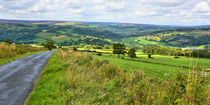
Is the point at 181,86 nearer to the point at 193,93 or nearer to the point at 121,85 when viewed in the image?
the point at 193,93

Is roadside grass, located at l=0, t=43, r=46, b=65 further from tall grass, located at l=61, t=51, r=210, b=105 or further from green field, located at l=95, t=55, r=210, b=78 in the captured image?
tall grass, located at l=61, t=51, r=210, b=105

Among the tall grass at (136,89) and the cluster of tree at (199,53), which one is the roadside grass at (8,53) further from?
the cluster of tree at (199,53)

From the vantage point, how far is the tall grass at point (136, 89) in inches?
440

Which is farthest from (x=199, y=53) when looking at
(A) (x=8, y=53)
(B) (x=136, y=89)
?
(A) (x=8, y=53)

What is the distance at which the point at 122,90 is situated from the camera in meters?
16.6

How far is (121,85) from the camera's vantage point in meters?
Answer: 18.2

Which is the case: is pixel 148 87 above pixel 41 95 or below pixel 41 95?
above

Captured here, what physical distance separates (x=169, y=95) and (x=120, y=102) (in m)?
2.32

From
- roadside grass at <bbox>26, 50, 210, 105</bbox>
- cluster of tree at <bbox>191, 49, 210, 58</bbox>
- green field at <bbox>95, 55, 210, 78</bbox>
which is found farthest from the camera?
green field at <bbox>95, 55, 210, 78</bbox>

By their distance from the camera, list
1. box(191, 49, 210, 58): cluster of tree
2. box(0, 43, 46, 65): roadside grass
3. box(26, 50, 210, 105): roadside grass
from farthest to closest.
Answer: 1. box(0, 43, 46, 65): roadside grass
2. box(26, 50, 210, 105): roadside grass
3. box(191, 49, 210, 58): cluster of tree

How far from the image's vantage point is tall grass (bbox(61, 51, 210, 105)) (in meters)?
11.2

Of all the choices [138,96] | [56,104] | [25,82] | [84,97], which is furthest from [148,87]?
[25,82]

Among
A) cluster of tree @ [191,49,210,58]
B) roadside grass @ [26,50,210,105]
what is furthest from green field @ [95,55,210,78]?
roadside grass @ [26,50,210,105]

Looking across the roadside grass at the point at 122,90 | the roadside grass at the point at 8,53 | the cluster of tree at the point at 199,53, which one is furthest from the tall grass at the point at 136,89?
the roadside grass at the point at 8,53
